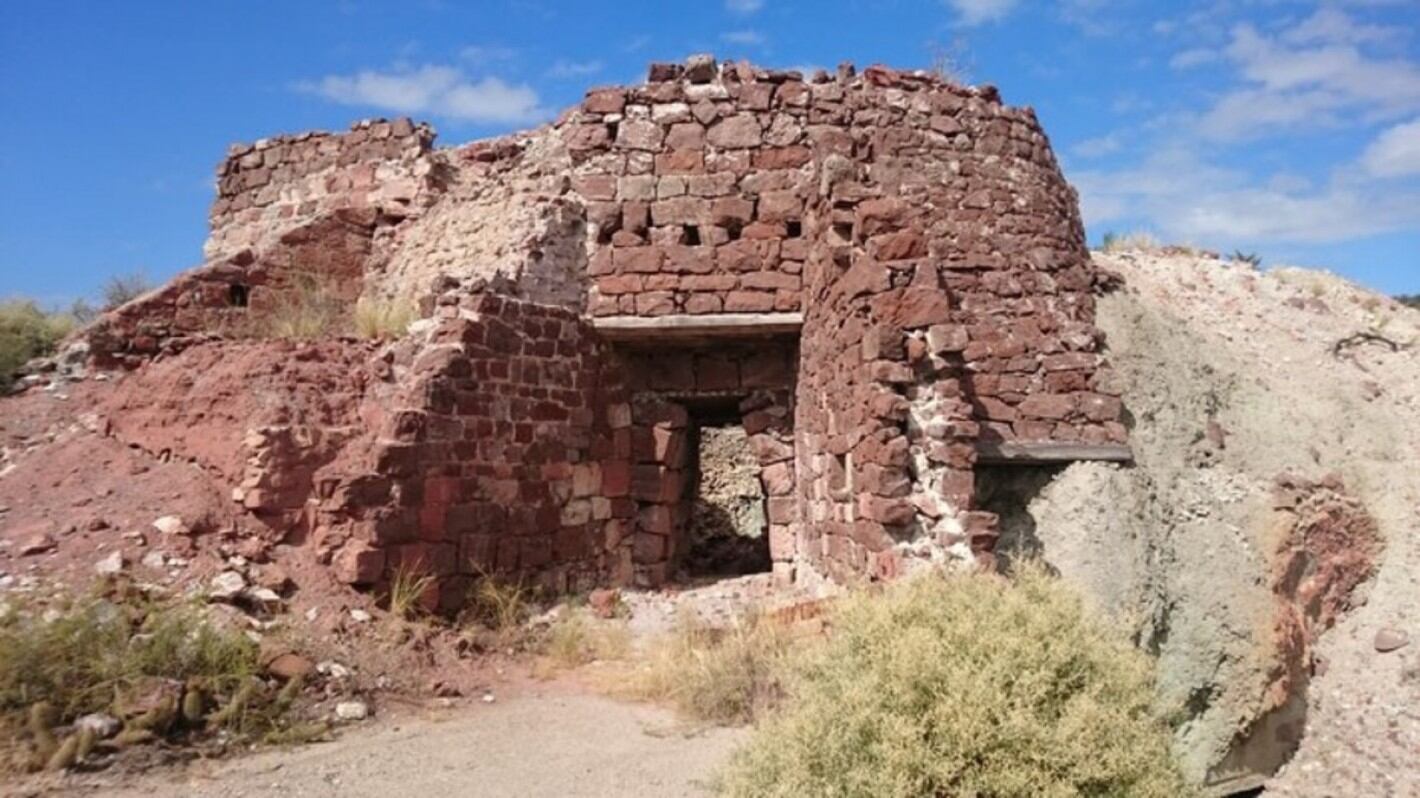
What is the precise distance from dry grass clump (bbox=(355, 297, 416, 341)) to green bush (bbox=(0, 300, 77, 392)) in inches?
119

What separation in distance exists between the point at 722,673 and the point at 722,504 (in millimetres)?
9040

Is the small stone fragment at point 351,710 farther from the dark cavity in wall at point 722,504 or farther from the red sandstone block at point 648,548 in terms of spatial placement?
the dark cavity in wall at point 722,504

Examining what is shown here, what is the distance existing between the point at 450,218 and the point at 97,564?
5.07 metres

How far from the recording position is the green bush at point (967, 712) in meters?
3.54

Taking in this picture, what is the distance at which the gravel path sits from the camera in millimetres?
4980

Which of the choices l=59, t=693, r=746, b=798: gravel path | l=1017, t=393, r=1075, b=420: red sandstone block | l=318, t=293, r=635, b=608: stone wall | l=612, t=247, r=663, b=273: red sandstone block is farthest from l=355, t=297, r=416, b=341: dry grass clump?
l=1017, t=393, r=1075, b=420: red sandstone block

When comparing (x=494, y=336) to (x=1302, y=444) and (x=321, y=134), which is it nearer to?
(x=321, y=134)

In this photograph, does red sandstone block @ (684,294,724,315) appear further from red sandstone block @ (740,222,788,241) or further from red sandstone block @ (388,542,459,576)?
red sandstone block @ (388,542,459,576)

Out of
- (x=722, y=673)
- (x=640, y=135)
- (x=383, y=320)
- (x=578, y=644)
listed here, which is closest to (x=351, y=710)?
(x=578, y=644)

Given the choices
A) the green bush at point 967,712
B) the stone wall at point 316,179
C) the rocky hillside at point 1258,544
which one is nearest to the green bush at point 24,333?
the stone wall at point 316,179

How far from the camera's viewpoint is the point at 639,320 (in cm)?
923

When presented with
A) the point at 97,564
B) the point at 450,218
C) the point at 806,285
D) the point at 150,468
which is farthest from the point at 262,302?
the point at 806,285

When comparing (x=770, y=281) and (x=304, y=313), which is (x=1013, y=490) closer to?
(x=770, y=281)

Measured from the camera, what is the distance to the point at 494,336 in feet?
27.5
